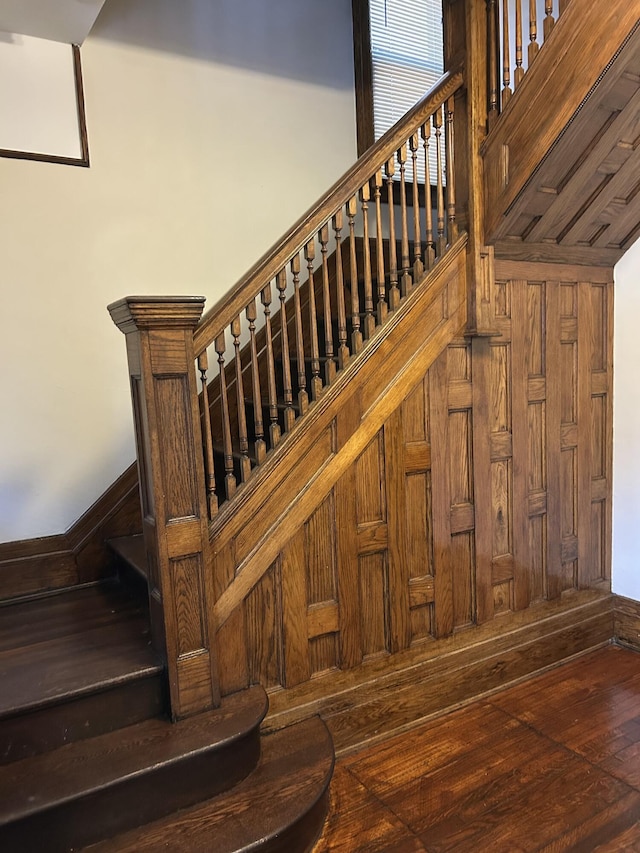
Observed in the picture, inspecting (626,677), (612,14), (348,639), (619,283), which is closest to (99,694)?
(348,639)

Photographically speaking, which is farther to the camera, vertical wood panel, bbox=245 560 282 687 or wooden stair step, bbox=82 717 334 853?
vertical wood panel, bbox=245 560 282 687

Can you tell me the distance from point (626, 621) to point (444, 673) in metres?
1.22

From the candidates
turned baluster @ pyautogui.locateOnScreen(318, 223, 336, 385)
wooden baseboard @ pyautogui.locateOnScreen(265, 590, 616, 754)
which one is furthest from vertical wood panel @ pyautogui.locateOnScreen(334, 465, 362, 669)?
turned baluster @ pyautogui.locateOnScreen(318, 223, 336, 385)

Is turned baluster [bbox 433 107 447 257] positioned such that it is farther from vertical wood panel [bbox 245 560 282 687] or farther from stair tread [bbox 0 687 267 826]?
stair tread [bbox 0 687 267 826]

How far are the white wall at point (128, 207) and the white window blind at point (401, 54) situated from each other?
0.41m

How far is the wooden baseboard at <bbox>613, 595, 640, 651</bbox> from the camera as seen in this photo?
3119 millimetres

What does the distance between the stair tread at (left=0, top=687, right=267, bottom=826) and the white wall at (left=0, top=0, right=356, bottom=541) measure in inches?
48.2

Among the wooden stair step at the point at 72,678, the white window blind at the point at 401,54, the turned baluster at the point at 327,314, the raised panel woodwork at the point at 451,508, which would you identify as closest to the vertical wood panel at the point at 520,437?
the raised panel woodwork at the point at 451,508

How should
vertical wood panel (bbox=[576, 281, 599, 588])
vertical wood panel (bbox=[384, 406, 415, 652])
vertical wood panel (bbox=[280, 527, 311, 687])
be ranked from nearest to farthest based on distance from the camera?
vertical wood panel (bbox=[280, 527, 311, 687]) < vertical wood panel (bbox=[384, 406, 415, 652]) < vertical wood panel (bbox=[576, 281, 599, 588])

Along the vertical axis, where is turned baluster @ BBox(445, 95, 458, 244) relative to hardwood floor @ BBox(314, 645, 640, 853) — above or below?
above

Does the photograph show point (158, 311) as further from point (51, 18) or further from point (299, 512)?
point (51, 18)

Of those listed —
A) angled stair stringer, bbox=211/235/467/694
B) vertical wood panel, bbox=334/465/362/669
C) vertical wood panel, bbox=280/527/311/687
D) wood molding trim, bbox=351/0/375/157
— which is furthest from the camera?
wood molding trim, bbox=351/0/375/157

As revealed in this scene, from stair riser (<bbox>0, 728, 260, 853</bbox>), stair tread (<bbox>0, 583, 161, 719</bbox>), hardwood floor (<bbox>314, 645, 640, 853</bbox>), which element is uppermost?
stair tread (<bbox>0, 583, 161, 719</bbox>)

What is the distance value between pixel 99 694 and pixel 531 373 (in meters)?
2.26
